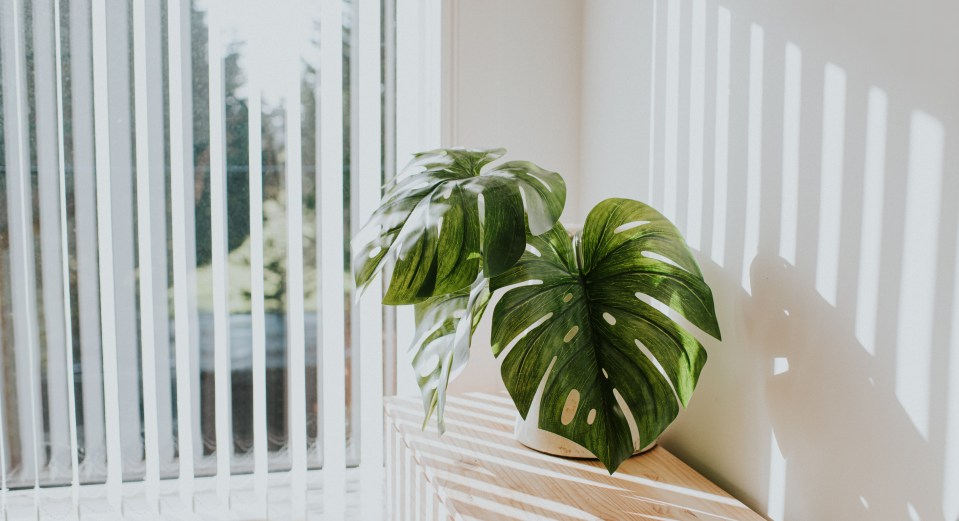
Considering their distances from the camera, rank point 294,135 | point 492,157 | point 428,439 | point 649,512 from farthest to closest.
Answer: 1. point 294,135
2. point 428,439
3. point 492,157
4. point 649,512

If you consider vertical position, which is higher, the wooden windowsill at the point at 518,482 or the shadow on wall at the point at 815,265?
the shadow on wall at the point at 815,265

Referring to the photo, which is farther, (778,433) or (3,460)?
(3,460)

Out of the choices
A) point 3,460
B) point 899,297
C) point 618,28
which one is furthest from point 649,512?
point 3,460

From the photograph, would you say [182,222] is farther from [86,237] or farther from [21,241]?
[21,241]

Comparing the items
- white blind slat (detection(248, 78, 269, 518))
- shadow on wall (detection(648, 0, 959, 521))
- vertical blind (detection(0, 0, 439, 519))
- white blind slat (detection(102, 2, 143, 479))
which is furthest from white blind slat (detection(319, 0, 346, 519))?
shadow on wall (detection(648, 0, 959, 521))

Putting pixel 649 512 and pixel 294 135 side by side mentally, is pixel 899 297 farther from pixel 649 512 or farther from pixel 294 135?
pixel 294 135

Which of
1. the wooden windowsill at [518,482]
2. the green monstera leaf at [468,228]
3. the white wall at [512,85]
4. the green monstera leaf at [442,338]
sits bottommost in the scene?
the wooden windowsill at [518,482]

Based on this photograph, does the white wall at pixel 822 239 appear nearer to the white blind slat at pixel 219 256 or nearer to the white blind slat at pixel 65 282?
the white blind slat at pixel 219 256

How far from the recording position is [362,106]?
1.56 m

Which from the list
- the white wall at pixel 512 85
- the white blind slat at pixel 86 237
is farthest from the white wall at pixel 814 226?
the white blind slat at pixel 86 237

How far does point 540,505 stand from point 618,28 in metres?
1.00

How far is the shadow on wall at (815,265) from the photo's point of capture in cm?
68

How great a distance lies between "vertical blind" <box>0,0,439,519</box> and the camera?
1412mm

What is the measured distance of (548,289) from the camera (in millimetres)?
953
